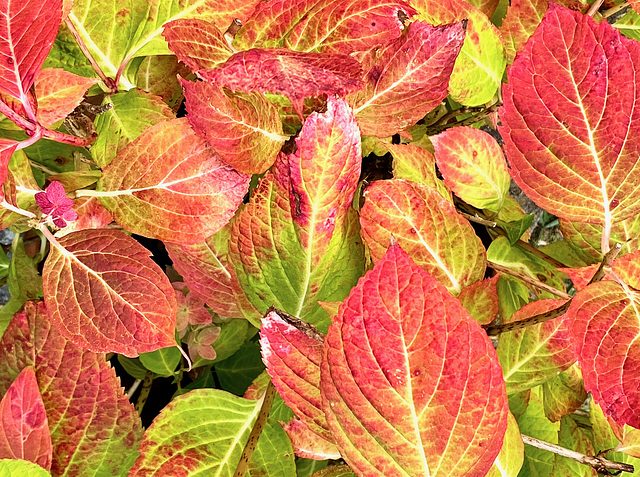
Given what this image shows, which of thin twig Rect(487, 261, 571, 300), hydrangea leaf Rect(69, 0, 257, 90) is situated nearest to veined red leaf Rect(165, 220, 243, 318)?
hydrangea leaf Rect(69, 0, 257, 90)

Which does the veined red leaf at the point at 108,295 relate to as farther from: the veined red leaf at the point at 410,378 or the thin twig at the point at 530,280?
the thin twig at the point at 530,280

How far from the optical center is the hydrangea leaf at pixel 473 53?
2.16 ft

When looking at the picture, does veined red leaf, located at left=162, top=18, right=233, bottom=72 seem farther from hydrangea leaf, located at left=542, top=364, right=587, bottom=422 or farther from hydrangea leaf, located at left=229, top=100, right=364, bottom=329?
hydrangea leaf, located at left=542, top=364, right=587, bottom=422

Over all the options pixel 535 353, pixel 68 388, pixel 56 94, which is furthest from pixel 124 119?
pixel 535 353

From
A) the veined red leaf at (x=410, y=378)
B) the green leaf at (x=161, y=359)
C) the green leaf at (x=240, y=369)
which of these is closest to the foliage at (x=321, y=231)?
the veined red leaf at (x=410, y=378)

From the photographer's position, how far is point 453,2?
66cm

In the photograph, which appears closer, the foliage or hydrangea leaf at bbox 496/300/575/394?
the foliage

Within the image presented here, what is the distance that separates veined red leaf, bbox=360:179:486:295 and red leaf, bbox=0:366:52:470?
363 mm

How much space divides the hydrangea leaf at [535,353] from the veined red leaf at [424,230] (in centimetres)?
8

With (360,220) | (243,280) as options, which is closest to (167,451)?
(243,280)

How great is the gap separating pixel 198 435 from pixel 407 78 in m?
0.42

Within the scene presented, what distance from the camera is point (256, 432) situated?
624 millimetres

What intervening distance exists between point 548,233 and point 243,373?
0.75 m

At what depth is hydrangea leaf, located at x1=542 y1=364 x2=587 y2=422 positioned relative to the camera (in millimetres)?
722
